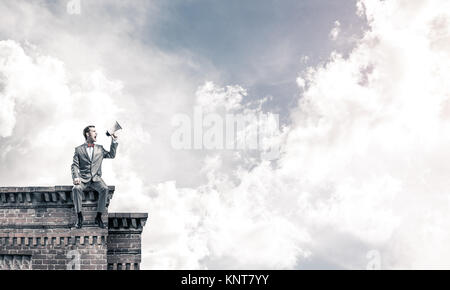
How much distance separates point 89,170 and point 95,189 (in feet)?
2.46

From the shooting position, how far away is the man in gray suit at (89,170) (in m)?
18.8

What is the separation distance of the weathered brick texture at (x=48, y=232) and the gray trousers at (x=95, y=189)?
12.2 inches

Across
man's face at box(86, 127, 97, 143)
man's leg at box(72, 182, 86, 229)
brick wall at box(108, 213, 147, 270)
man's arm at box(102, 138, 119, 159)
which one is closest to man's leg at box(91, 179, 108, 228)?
man's leg at box(72, 182, 86, 229)

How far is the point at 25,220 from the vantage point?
19859 millimetres

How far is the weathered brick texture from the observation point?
19078mm

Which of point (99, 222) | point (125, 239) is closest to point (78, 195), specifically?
point (99, 222)

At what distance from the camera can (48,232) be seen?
19547mm

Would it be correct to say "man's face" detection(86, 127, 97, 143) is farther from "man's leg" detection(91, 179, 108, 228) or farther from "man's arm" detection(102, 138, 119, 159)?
"man's leg" detection(91, 179, 108, 228)

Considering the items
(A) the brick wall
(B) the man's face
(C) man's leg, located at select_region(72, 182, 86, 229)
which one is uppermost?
(B) the man's face

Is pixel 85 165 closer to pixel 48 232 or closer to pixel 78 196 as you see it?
pixel 78 196

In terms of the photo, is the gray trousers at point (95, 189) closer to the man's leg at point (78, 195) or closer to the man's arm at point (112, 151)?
the man's leg at point (78, 195)

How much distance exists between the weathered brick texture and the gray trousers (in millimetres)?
309
